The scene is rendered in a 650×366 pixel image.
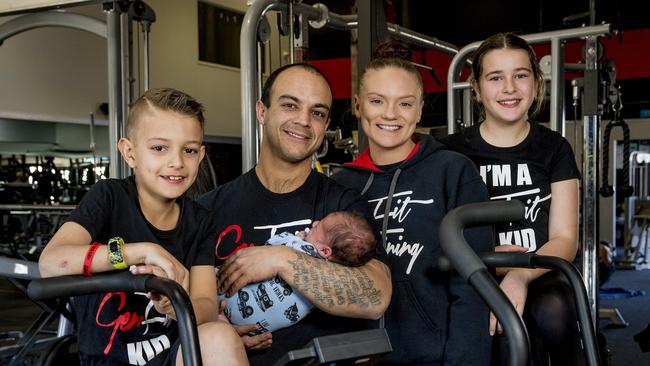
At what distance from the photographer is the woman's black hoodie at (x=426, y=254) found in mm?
1736

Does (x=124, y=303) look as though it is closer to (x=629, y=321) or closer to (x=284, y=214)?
(x=284, y=214)

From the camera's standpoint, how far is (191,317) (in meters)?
1.19

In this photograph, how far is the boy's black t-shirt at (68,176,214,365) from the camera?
1.66 metres

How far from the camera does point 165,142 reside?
1706 millimetres

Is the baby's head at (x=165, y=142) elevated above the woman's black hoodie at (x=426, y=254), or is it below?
above

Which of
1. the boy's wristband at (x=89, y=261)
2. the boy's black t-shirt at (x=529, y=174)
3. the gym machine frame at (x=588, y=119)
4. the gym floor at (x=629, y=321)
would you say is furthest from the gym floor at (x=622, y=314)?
the boy's wristband at (x=89, y=261)

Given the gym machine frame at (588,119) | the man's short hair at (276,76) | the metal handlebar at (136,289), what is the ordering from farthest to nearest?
the gym machine frame at (588,119) < the man's short hair at (276,76) < the metal handlebar at (136,289)

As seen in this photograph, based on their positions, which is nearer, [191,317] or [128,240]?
[191,317]

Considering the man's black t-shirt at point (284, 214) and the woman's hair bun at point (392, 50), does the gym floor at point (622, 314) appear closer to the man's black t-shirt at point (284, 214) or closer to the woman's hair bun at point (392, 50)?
the woman's hair bun at point (392, 50)

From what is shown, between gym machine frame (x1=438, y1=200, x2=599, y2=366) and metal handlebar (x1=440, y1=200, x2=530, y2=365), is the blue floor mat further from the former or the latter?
metal handlebar (x1=440, y1=200, x2=530, y2=365)

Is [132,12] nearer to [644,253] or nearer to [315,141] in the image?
[315,141]

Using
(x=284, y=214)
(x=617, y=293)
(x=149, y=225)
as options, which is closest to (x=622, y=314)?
(x=617, y=293)

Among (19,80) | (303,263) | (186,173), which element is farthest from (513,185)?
(19,80)

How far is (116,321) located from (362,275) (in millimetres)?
617
